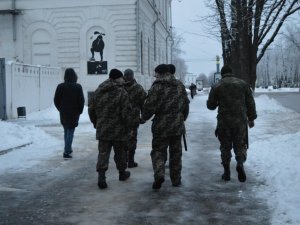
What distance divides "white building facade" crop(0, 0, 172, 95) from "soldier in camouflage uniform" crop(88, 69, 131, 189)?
870 inches

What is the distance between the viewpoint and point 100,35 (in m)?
30.4

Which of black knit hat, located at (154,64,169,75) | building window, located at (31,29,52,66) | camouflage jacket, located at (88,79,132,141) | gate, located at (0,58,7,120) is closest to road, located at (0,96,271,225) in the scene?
camouflage jacket, located at (88,79,132,141)

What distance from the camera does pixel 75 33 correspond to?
3078 centimetres

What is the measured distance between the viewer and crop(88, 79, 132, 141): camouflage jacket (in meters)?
7.77

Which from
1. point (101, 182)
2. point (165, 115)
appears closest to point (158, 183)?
point (101, 182)

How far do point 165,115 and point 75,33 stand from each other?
24.2 metres

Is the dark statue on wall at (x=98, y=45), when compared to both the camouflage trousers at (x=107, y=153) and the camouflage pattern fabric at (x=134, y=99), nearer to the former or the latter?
the camouflage pattern fabric at (x=134, y=99)

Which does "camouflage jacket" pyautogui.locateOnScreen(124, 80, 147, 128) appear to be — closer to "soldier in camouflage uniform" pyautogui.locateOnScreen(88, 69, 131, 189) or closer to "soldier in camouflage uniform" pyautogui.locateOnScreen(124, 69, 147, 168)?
"soldier in camouflage uniform" pyautogui.locateOnScreen(124, 69, 147, 168)

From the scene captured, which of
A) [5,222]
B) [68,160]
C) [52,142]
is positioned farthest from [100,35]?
[5,222]

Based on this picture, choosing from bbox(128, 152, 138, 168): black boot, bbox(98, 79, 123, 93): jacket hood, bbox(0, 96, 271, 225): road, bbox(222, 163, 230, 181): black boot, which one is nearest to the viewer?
bbox(0, 96, 271, 225): road

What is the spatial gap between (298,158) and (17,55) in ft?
84.4

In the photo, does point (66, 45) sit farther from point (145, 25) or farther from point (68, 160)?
point (68, 160)

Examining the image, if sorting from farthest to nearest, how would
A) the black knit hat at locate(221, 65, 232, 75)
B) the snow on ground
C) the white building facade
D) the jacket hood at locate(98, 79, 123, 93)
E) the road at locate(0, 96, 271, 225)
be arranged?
the white building facade < the black knit hat at locate(221, 65, 232, 75) < the jacket hood at locate(98, 79, 123, 93) < the snow on ground < the road at locate(0, 96, 271, 225)

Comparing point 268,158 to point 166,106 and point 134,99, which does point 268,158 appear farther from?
point 166,106
